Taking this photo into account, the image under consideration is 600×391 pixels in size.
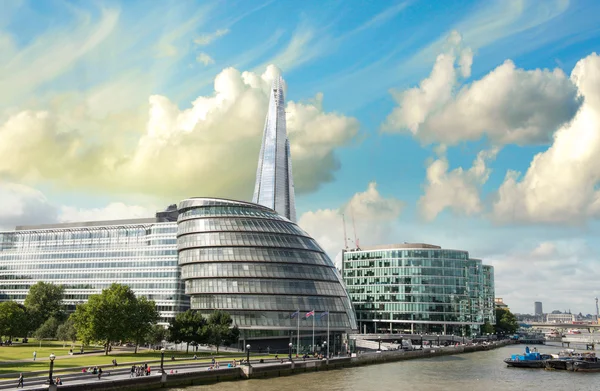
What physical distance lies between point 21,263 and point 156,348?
258 ft

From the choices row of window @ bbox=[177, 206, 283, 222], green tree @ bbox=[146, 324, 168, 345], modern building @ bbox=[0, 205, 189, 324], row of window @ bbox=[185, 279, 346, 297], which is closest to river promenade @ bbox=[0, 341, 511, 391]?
row of window @ bbox=[185, 279, 346, 297]

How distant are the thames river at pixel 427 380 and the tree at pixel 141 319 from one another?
33.1 m

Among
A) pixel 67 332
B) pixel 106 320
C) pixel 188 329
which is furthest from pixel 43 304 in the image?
pixel 188 329

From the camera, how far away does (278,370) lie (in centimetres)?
8994

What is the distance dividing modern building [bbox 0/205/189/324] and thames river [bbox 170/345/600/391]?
62.9 meters

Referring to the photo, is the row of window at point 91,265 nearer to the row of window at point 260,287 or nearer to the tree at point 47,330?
the row of window at point 260,287

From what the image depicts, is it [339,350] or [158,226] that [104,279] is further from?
[339,350]

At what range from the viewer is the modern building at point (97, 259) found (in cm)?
14800

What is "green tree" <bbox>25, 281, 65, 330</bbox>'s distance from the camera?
138 m

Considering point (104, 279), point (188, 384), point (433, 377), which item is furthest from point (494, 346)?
point (188, 384)

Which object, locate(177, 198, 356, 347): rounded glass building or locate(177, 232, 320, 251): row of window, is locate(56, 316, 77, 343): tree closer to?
locate(177, 198, 356, 347): rounded glass building

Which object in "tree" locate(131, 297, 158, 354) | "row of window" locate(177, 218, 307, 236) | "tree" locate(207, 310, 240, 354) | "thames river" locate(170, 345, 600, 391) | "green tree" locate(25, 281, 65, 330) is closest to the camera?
"thames river" locate(170, 345, 600, 391)

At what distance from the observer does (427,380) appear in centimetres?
8869

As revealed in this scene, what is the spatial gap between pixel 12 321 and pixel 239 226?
170 feet
